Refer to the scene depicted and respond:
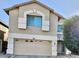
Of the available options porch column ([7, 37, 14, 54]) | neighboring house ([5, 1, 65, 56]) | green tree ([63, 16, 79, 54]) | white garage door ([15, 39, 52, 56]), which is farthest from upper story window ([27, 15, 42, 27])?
green tree ([63, 16, 79, 54])

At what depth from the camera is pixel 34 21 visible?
2312cm

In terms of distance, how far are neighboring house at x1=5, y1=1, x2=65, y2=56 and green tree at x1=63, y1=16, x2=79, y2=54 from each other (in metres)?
4.66

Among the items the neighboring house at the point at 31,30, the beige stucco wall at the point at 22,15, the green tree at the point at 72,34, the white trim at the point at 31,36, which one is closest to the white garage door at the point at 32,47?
the neighboring house at the point at 31,30

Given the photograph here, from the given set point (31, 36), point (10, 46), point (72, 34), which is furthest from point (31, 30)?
point (72, 34)

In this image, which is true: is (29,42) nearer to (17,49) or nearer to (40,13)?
(17,49)

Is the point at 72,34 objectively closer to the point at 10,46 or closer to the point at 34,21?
the point at 34,21

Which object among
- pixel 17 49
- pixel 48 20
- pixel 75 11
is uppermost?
pixel 75 11

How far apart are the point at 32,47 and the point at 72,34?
7423 mm

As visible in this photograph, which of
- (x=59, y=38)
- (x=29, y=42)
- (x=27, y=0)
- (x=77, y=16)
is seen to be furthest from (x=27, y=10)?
(x=77, y=16)

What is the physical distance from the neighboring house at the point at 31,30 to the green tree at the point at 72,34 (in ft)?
15.3

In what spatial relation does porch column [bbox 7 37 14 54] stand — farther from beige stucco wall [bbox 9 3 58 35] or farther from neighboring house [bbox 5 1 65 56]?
beige stucco wall [bbox 9 3 58 35]

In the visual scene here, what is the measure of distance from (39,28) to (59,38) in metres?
5.45

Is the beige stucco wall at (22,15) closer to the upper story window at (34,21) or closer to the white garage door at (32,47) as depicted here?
the upper story window at (34,21)

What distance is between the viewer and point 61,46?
2750 cm
